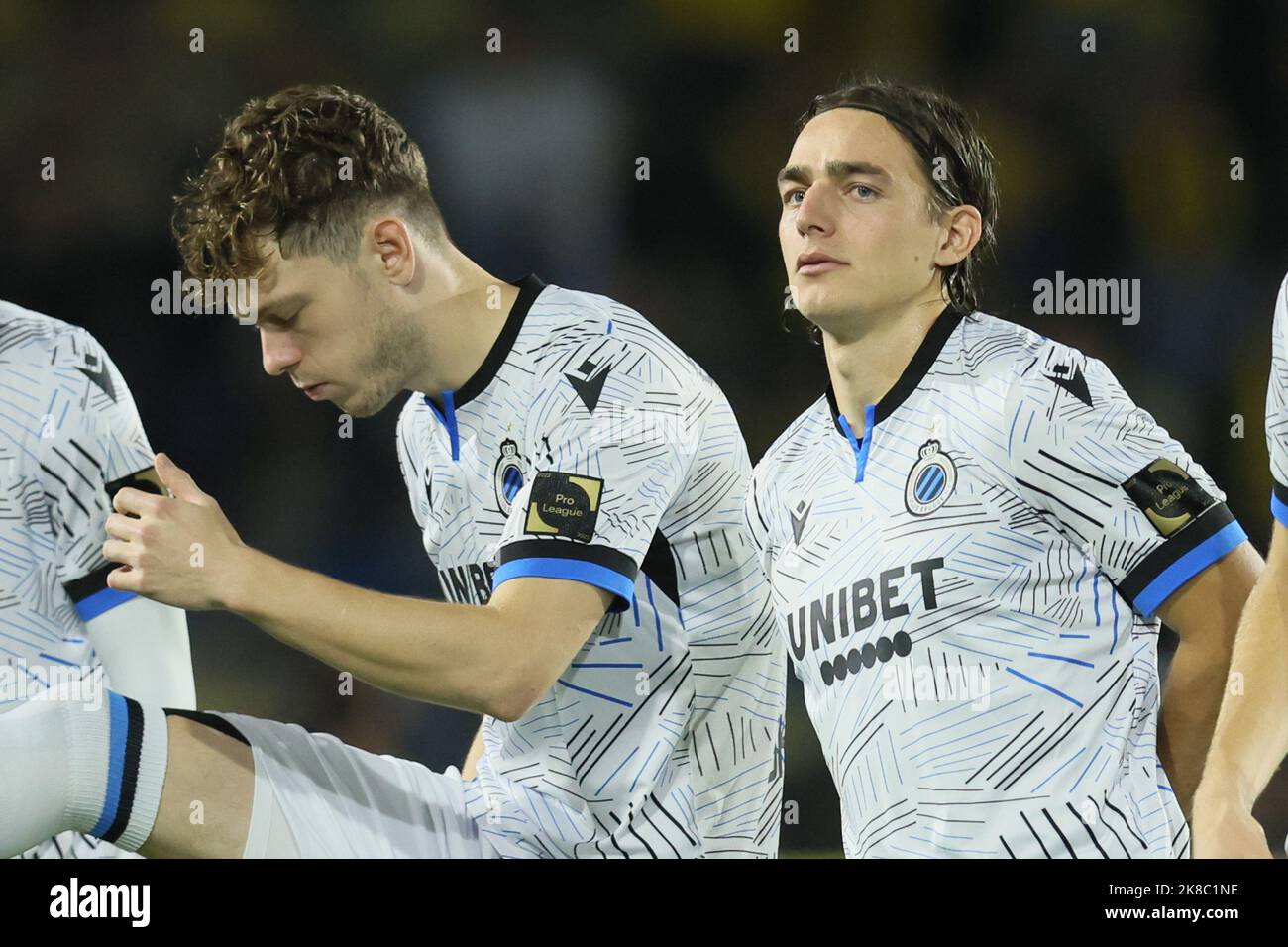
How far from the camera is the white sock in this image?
1795 mm

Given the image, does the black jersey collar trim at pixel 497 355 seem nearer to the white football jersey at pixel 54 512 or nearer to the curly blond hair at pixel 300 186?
the curly blond hair at pixel 300 186

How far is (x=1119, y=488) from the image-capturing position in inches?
73.4

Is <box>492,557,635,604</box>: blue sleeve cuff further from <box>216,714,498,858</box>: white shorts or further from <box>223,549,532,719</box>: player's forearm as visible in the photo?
<box>216,714,498,858</box>: white shorts

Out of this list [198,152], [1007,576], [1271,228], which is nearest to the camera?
[1007,576]

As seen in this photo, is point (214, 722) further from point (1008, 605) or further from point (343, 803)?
point (1008, 605)

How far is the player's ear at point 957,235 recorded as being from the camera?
214 centimetres

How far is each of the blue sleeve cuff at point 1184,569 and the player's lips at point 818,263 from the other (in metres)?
0.59

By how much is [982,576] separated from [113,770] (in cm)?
110

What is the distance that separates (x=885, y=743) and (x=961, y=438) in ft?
1.35

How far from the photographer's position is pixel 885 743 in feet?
6.46

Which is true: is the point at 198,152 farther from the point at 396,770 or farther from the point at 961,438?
the point at 961,438

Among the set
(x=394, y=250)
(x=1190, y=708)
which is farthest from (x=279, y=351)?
(x=1190, y=708)
